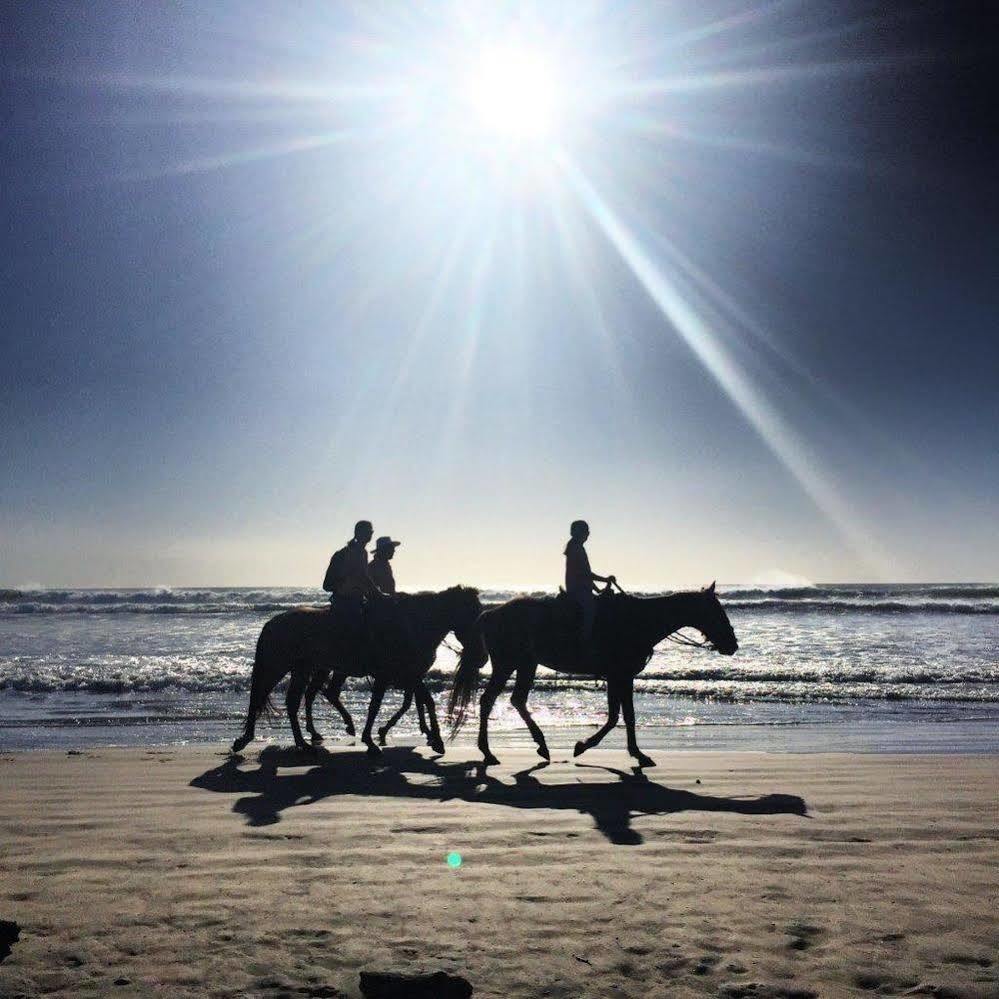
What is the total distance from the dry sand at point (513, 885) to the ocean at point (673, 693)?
3.81 metres

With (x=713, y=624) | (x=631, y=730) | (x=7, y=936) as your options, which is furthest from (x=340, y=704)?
(x=7, y=936)

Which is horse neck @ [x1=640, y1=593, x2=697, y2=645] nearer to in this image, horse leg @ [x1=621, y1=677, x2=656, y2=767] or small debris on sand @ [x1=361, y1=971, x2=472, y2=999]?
horse leg @ [x1=621, y1=677, x2=656, y2=767]

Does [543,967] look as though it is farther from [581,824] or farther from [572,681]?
[572,681]

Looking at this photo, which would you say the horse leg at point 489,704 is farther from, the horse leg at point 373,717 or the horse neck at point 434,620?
the horse leg at point 373,717

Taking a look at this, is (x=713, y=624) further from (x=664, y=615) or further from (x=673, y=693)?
(x=673, y=693)

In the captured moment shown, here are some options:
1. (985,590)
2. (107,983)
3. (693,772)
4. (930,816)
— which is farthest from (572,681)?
(985,590)

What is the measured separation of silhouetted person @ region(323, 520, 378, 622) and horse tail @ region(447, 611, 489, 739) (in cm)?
141

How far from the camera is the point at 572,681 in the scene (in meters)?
20.0

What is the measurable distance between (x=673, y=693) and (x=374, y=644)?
8.75 m

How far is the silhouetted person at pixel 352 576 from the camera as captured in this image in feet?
33.9

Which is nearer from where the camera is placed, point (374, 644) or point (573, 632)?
point (573, 632)

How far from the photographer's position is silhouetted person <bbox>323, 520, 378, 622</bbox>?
33.9 ft

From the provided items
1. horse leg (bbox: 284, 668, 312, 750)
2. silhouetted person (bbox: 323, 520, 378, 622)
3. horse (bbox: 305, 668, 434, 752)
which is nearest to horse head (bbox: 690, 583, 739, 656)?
horse (bbox: 305, 668, 434, 752)

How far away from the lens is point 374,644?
34.9ft
